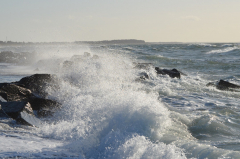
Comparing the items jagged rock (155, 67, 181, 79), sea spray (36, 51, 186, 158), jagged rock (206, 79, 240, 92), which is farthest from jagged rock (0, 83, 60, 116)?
jagged rock (155, 67, 181, 79)

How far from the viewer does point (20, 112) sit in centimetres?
491

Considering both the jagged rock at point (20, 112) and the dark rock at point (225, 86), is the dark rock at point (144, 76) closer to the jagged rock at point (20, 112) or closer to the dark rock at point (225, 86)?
the dark rock at point (225, 86)

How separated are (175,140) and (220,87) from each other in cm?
686

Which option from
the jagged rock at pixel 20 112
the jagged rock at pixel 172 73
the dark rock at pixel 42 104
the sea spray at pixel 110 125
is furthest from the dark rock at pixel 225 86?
the jagged rock at pixel 20 112

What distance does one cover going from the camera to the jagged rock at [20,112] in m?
4.82

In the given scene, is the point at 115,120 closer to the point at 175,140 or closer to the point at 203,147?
the point at 175,140

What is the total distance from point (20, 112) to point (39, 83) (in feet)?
8.66

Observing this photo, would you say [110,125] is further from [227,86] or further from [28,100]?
[227,86]

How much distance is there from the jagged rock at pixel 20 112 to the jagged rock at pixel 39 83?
6.21ft

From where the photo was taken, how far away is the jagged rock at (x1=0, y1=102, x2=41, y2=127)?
4824 millimetres

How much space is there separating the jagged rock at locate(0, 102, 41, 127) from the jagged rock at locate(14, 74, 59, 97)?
6.21 feet

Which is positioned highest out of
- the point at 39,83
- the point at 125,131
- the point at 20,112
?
the point at 39,83

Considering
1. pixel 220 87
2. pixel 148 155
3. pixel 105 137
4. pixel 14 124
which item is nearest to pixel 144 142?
pixel 148 155

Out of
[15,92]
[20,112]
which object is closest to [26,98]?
[15,92]
